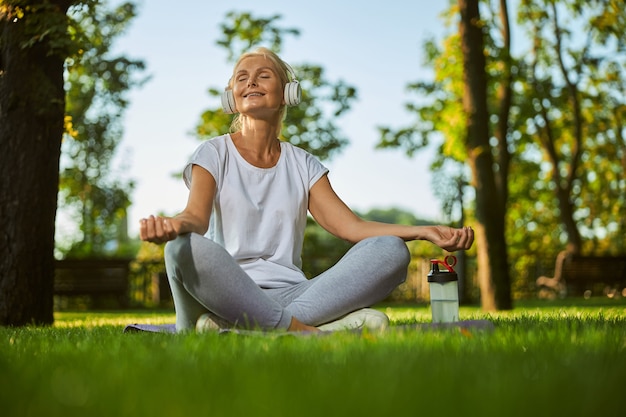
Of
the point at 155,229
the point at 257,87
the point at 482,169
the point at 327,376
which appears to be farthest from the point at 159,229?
the point at 482,169

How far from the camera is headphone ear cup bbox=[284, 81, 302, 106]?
4660 mm

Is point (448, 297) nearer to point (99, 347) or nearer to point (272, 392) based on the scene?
point (99, 347)

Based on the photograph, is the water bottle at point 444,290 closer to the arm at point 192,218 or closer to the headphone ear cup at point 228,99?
the arm at point 192,218

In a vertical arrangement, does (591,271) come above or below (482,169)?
below

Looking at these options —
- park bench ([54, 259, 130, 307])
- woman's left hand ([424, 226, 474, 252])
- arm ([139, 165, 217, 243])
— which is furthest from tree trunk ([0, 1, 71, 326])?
park bench ([54, 259, 130, 307])

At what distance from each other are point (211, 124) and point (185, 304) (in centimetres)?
1586

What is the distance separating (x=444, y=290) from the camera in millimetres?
4492

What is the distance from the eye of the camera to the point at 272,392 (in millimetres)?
2139

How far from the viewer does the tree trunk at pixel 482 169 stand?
11.6m

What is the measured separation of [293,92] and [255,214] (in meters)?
0.73

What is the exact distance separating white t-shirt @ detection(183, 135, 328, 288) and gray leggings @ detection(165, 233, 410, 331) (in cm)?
18

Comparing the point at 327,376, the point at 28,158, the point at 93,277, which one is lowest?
the point at 327,376

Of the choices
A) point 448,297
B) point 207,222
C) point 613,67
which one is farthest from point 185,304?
point 613,67

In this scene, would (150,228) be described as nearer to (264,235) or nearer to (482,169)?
(264,235)
